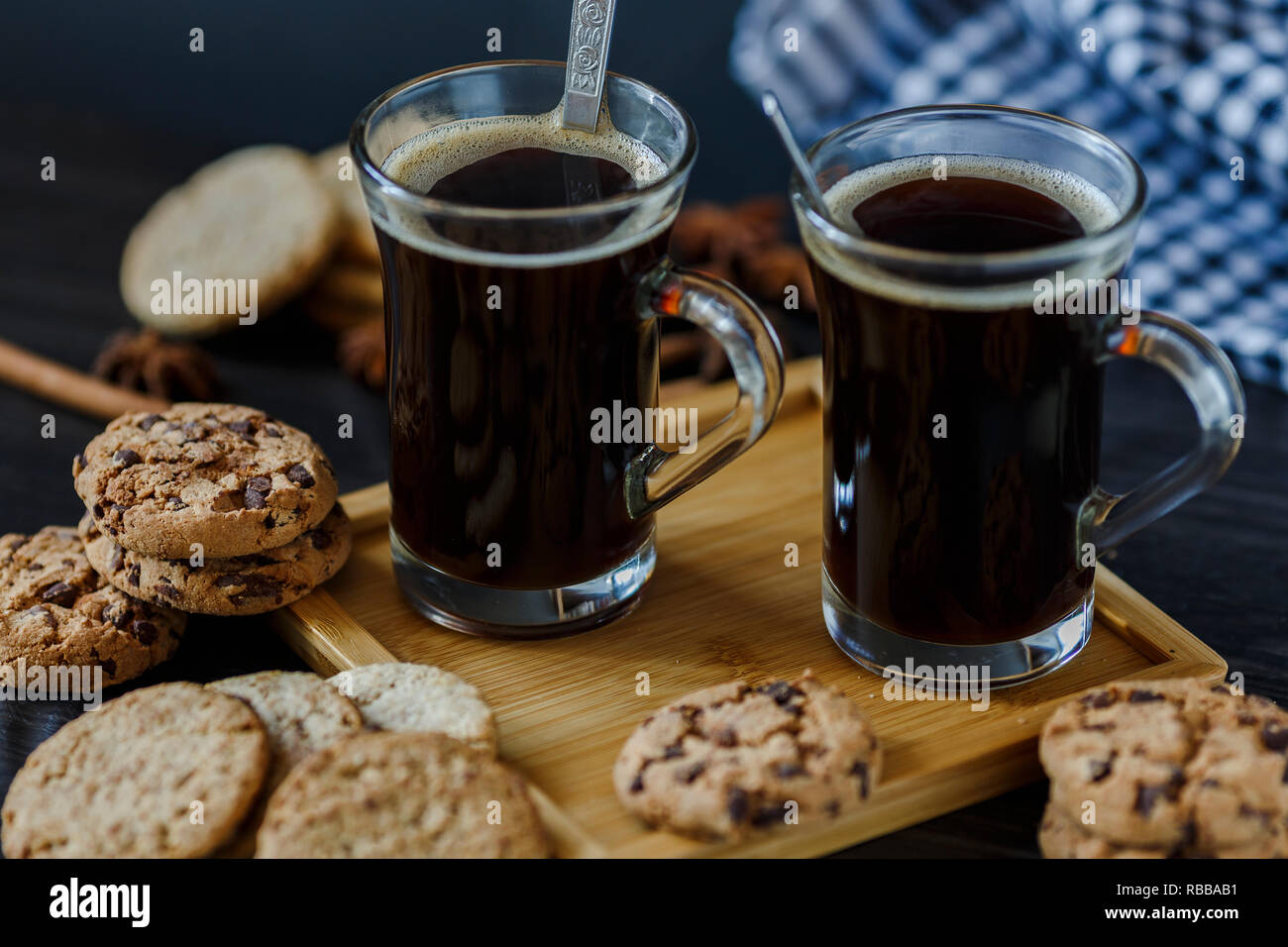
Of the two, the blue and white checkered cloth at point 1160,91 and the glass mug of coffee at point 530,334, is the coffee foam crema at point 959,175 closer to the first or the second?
the glass mug of coffee at point 530,334

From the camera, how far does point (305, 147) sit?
10.1 ft

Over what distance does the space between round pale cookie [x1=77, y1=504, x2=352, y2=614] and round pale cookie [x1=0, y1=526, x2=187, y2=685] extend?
3cm

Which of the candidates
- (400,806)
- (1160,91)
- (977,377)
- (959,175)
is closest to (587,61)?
(959,175)

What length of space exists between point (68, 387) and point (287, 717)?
36.1 inches

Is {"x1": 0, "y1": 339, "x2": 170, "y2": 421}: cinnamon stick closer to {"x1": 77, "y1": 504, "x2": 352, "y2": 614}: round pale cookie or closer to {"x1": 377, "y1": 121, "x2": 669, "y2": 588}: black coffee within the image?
{"x1": 77, "y1": 504, "x2": 352, "y2": 614}: round pale cookie

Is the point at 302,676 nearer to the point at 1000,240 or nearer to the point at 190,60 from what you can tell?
the point at 1000,240

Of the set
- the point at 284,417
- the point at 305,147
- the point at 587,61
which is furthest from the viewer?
the point at 305,147

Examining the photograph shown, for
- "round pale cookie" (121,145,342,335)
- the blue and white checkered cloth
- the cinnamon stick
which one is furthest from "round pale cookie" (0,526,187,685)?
the blue and white checkered cloth

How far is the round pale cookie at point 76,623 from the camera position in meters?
1.58

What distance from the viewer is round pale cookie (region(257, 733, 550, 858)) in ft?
4.23

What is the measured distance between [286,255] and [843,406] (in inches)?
44.9

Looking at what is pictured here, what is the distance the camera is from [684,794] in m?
1.34

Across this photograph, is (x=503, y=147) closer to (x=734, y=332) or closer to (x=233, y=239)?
(x=734, y=332)
